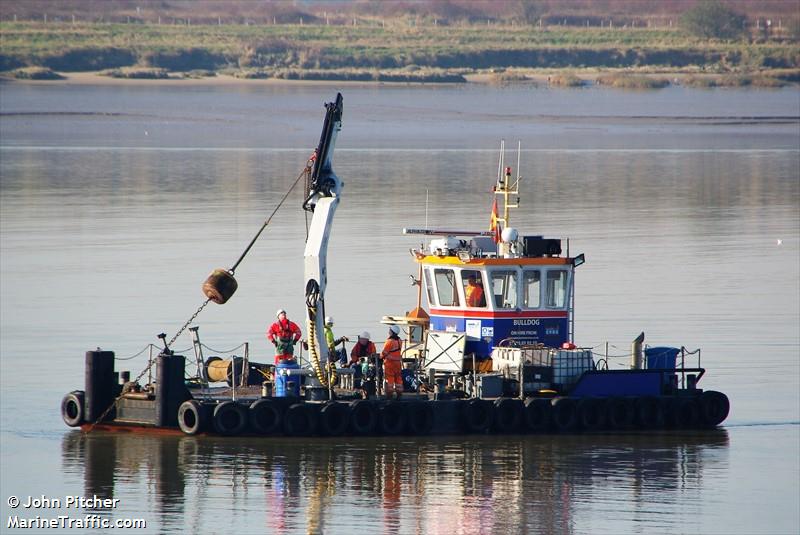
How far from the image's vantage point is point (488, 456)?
2877 cm

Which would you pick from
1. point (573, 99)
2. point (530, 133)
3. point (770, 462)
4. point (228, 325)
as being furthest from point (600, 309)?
point (573, 99)

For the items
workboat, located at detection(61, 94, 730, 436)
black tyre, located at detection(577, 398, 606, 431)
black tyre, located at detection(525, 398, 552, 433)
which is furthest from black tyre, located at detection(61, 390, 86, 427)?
black tyre, located at detection(577, 398, 606, 431)

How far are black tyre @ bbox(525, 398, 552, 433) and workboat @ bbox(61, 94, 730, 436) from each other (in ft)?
0.07

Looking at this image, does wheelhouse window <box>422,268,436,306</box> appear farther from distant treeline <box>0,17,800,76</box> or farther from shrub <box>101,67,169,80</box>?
distant treeline <box>0,17,800,76</box>

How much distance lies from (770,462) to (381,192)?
3789cm

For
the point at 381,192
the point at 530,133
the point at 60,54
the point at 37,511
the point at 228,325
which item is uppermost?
the point at 60,54

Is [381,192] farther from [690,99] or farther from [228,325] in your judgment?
[690,99]

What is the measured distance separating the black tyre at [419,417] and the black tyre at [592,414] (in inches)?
98.6

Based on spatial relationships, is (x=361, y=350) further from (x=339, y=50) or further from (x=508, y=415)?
(x=339, y=50)

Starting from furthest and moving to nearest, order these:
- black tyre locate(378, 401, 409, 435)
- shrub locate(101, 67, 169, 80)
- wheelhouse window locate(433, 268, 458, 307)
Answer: shrub locate(101, 67, 169, 80)
wheelhouse window locate(433, 268, 458, 307)
black tyre locate(378, 401, 409, 435)

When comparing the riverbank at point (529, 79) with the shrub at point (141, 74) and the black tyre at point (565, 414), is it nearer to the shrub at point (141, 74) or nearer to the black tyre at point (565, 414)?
the shrub at point (141, 74)

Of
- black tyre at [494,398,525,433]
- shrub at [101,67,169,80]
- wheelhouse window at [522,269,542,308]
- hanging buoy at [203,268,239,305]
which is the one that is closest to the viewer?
black tyre at [494,398,525,433]

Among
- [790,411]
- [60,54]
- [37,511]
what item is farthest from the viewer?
[60,54]

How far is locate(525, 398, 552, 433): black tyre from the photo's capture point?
30.1 metres
